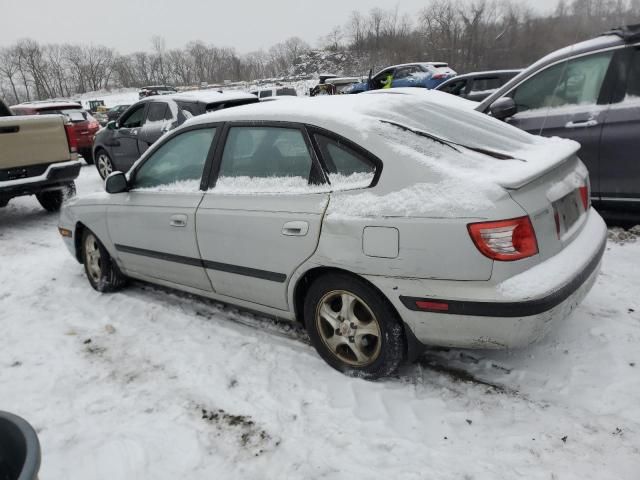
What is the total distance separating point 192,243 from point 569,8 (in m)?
88.6

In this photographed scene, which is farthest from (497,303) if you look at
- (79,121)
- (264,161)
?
(79,121)

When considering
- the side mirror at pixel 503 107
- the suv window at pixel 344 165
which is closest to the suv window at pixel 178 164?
the suv window at pixel 344 165

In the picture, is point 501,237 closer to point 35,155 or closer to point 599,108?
point 599,108

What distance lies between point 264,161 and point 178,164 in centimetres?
91

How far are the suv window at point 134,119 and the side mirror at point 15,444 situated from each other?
8121mm

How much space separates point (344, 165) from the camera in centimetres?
262

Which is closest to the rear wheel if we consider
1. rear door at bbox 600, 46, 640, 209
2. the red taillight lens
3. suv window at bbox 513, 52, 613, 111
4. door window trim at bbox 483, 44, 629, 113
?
door window trim at bbox 483, 44, 629, 113

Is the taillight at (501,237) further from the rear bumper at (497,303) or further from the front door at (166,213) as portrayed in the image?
the front door at (166,213)

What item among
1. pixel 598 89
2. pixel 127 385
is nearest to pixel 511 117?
pixel 598 89

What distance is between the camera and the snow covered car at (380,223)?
2234 millimetres

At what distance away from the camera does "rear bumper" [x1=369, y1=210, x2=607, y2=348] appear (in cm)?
221

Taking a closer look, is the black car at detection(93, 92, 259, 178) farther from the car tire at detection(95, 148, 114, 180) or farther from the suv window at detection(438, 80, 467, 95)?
the suv window at detection(438, 80, 467, 95)

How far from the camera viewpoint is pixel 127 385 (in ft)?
9.66

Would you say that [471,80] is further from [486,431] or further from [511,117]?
[486,431]
